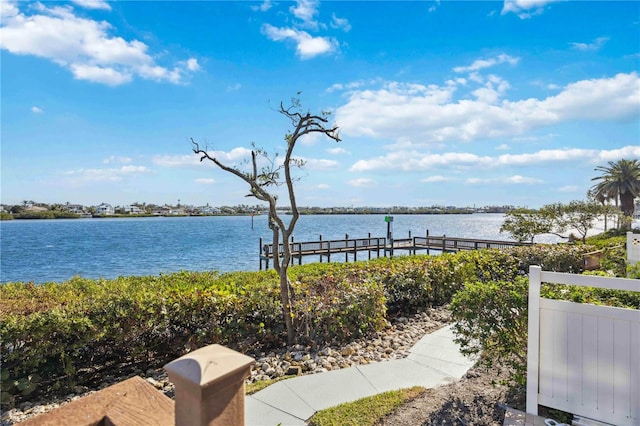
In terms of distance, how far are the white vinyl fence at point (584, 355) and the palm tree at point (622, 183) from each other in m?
39.8

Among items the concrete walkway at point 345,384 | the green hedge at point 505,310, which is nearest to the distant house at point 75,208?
the concrete walkway at point 345,384

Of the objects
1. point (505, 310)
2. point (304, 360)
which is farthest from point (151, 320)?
point (505, 310)

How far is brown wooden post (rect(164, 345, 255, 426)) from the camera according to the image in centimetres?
78

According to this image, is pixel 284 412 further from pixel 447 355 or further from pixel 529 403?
pixel 447 355

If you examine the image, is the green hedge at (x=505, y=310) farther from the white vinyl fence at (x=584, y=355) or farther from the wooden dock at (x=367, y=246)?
the wooden dock at (x=367, y=246)

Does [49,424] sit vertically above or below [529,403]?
above

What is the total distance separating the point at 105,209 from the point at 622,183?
129 m

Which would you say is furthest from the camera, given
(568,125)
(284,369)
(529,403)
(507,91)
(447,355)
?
(568,125)

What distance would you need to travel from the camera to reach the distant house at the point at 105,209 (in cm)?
11381

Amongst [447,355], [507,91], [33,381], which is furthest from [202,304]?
[507,91]

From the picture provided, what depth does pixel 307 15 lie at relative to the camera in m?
7.58

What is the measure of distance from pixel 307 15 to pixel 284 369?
22.7ft

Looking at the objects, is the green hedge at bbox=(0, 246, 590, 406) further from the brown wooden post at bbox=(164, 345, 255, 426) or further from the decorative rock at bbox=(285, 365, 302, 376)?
the brown wooden post at bbox=(164, 345, 255, 426)

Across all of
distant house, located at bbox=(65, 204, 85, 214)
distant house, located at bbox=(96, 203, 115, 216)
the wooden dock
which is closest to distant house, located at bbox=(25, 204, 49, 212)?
distant house, located at bbox=(65, 204, 85, 214)
